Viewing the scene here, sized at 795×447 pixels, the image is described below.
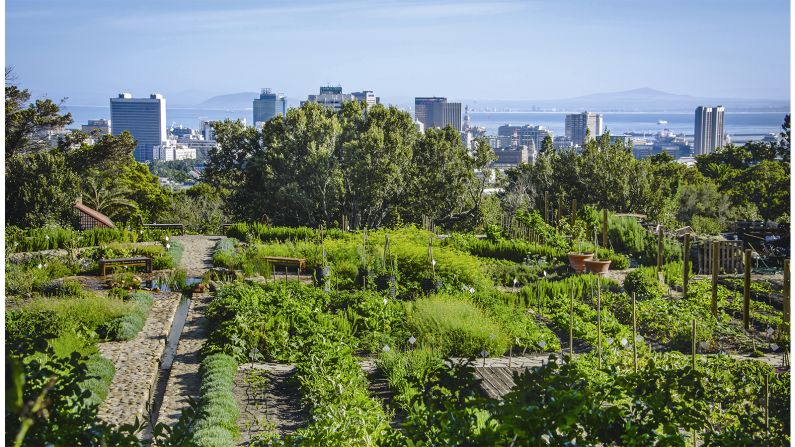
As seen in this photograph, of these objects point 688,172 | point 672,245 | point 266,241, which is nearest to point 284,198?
point 266,241

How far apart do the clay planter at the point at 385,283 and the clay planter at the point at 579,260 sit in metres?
2.17

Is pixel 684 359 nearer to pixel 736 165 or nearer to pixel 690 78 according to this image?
pixel 690 78

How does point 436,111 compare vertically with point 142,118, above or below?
above

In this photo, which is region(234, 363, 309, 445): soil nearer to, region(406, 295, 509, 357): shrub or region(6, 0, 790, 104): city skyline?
region(406, 295, 509, 357): shrub

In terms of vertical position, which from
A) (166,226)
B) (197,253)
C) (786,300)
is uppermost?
(786,300)

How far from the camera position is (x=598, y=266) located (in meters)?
8.84

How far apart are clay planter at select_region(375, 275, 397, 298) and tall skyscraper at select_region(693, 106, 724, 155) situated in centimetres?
2526

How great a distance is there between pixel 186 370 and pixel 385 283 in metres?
2.74

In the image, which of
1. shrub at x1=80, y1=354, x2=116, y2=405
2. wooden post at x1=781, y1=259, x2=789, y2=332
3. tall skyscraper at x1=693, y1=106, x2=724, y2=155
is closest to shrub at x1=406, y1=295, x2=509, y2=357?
wooden post at x1=781, y1=259, x2=789, y2=332

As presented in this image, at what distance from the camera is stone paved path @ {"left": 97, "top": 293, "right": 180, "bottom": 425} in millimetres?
4930

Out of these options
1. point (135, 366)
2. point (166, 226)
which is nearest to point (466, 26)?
point (135, 366)

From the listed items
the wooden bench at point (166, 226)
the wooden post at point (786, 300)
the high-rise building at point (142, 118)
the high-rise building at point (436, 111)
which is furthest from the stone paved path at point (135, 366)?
the high-rise building at point (436, 111)

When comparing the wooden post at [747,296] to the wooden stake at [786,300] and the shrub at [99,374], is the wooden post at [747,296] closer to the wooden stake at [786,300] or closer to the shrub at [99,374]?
the wooden stake at [786,300]

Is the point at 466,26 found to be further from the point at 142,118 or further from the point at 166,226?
the point at 142,118
